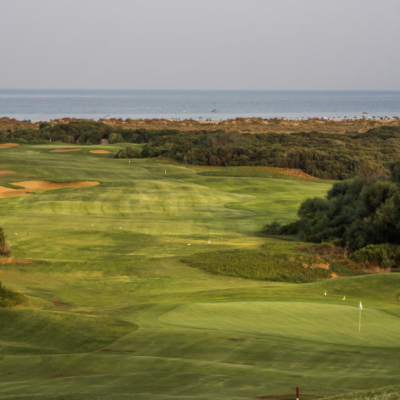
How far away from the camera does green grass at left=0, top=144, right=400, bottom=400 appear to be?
888cm

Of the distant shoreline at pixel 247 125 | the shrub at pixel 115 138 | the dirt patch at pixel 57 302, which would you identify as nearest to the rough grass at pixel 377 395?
the dirt patch at pixel 57 302

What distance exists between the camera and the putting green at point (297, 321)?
39.4 ft

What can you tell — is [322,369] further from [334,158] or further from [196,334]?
[334,158]

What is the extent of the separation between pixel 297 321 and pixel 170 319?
313 centimetres

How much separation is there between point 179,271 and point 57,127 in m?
81.4

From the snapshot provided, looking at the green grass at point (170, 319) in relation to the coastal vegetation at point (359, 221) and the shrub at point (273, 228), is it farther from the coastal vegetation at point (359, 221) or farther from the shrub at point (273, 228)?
the coastal vegetation at point (359, 221)

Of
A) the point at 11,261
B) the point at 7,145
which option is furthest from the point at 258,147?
the point at 11,261

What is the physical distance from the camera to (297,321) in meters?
13.4

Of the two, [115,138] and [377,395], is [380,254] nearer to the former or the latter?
[377,395]

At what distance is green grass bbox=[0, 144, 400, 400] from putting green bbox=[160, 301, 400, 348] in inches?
1.2

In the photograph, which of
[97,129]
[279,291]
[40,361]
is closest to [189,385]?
[40,361]

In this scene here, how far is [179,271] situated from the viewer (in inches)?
882

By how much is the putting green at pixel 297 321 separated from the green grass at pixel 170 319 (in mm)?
29

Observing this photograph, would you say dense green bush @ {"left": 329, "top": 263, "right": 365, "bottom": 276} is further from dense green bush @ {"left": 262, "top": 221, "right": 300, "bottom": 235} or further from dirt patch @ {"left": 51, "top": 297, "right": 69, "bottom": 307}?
dirt patch @ {"left": 51, "top": 297, "right": 69, "bottom": 307}
